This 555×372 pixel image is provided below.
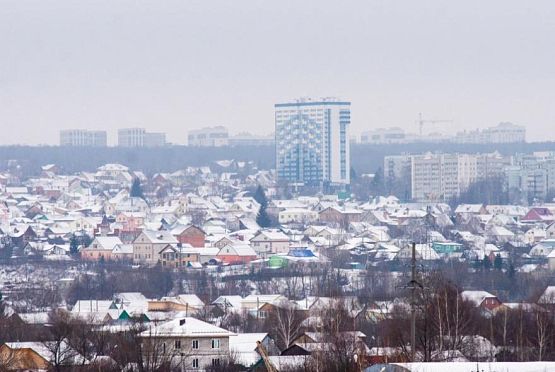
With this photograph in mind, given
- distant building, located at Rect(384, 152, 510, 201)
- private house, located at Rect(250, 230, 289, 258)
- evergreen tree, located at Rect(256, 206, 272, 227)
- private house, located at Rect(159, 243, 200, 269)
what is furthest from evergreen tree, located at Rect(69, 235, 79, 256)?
distant building, located at Rect(384, 152, 510, 201)

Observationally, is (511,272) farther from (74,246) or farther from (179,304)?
(74,246)

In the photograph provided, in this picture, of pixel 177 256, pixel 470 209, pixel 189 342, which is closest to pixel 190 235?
pixel 177 256

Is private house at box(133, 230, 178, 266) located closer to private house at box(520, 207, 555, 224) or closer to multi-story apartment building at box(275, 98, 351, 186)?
private house at box(520, 207, 555, 224)

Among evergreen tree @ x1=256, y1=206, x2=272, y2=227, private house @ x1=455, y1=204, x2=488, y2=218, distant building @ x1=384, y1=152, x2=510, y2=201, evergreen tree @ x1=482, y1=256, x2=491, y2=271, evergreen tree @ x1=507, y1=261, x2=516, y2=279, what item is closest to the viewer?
evergreen tree @ x1=507, y1=261, x2=516, y2=279

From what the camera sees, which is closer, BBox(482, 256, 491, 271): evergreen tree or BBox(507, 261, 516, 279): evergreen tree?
BBox(507, 261, 516, 279): evergreen tree

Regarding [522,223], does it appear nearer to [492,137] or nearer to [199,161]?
[199,161]
